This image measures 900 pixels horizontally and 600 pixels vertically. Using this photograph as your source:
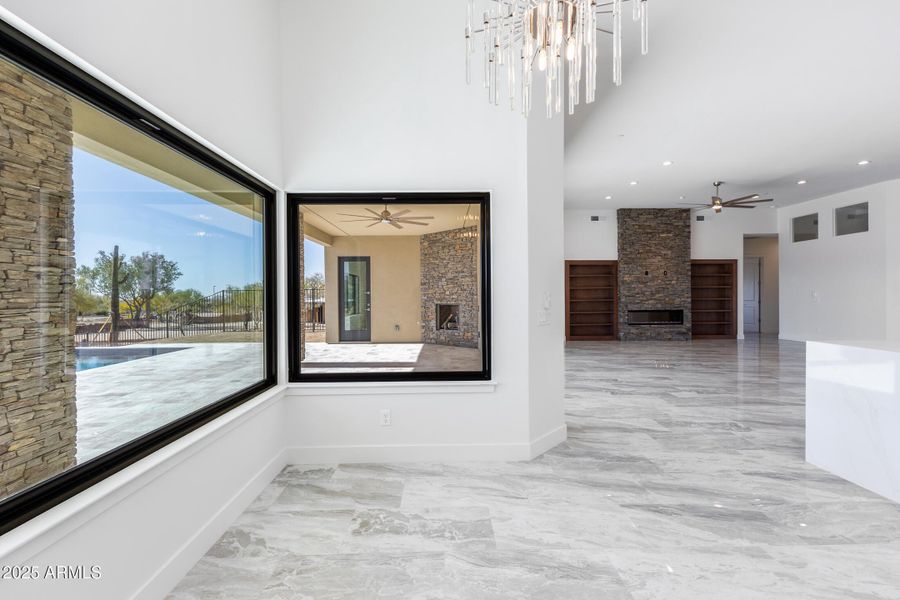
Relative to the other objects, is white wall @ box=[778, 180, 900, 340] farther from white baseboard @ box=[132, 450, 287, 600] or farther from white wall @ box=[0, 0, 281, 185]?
white baseboard @ box=[132, 450, 287, 600]

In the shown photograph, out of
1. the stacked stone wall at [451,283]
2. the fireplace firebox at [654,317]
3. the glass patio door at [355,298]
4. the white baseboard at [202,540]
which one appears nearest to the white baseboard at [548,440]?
the stacked stone wall at [451,283]

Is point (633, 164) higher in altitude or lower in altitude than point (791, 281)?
higher

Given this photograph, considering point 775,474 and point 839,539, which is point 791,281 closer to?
point 775,474

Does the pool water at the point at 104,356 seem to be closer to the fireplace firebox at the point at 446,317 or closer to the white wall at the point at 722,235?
the fireplace firebox at the point at 446,317

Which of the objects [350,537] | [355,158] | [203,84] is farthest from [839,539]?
[203,84]

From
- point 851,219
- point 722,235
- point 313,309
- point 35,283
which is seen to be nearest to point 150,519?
point 35,283

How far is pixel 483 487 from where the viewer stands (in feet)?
9.41

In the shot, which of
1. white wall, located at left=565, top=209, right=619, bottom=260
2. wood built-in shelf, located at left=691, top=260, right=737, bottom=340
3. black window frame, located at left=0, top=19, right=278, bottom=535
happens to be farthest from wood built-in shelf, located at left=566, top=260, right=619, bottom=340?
black window frame, located at left=0, top=19, right=278, bottom=535

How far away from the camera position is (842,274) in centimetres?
934

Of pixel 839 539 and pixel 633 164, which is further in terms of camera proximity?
pixel 633 164

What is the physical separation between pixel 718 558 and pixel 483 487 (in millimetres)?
1320

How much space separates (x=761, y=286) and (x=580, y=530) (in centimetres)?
1375

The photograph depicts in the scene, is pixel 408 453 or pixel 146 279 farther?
pixel 408 453

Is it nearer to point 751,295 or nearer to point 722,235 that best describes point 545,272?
point 722,235
